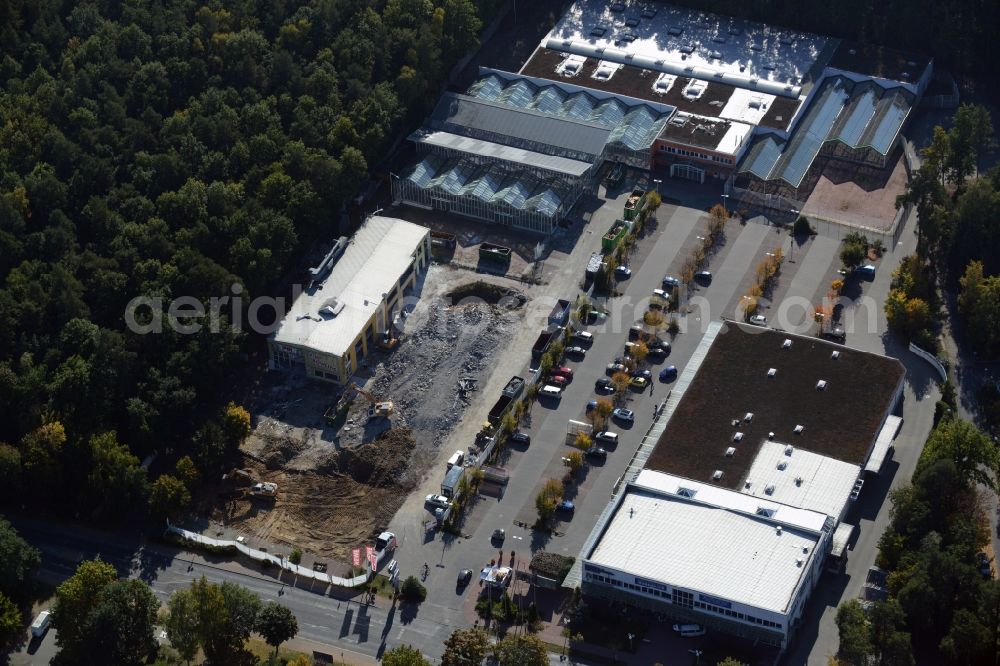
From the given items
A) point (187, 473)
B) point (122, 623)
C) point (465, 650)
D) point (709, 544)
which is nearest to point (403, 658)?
point (465, 650)

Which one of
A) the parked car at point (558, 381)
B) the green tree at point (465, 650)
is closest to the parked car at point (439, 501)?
the parked car at point (558, 381)

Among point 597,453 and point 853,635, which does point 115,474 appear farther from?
point 853,635

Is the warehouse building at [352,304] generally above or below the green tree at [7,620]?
above

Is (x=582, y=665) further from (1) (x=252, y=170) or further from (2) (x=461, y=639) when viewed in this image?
(1) (x=252, y=170)

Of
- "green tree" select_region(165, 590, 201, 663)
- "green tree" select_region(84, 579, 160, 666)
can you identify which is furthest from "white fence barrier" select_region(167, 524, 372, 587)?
"green tree" select_region(165, 590, 201, 663)

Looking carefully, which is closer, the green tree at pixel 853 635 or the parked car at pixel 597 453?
the green tree at pixel 853 635

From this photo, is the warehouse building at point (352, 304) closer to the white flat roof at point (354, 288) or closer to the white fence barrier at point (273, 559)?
the white flat roof at point (354, 288)

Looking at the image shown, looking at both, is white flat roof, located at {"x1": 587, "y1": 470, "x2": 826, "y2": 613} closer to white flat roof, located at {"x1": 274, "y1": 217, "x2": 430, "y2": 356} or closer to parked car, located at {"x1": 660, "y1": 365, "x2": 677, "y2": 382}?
parked car, located at {"x1": 660, "y1": 365, "x2": 677, "y2": 382}
